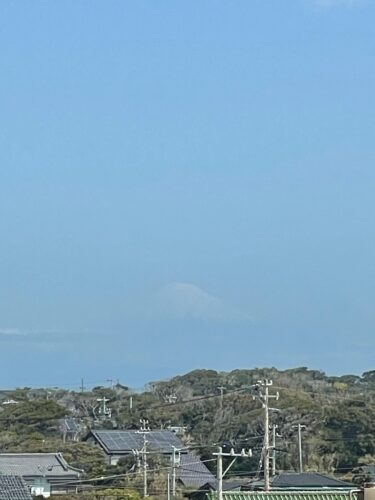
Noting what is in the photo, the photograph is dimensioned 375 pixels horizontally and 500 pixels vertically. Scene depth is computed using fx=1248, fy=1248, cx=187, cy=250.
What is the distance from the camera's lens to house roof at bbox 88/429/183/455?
2908 inches

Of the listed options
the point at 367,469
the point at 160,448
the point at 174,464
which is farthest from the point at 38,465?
the point at 367,469

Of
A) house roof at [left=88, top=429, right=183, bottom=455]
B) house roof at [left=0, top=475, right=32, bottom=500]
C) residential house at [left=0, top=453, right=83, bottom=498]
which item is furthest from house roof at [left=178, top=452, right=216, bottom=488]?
house roof at [left=0, top=475, right=32, bottom=500]

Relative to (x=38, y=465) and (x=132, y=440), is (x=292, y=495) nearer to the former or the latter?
(x=38, y=465)

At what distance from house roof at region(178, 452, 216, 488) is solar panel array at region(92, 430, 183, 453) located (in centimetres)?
142

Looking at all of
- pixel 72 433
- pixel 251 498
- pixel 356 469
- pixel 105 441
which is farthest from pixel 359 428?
pixel 251 498

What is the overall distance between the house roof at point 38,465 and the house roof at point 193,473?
581 centimetres

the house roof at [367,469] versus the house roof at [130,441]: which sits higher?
the house roof at [130,441]

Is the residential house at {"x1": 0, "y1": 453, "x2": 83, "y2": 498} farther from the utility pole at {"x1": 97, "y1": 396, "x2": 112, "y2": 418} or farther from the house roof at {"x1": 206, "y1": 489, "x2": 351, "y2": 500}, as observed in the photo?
the house roof at {"x1": 206, "y1": 489, "x2": 351, "y2": 500}

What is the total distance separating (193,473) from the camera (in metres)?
70.5

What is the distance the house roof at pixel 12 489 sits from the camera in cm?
4930

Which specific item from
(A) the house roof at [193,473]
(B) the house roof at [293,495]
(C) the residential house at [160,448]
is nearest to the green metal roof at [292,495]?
(B) the house roof at [293,495]

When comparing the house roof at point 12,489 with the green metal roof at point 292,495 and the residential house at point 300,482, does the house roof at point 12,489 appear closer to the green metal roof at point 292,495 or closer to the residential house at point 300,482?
the residential house at point 300,482

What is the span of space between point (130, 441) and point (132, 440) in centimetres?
22

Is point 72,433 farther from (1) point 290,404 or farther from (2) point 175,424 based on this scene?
(1) point 290,404
